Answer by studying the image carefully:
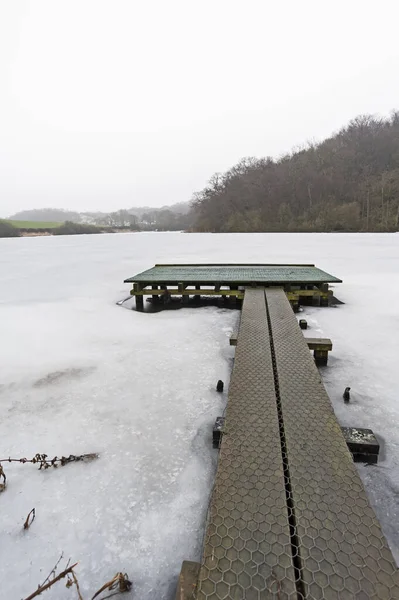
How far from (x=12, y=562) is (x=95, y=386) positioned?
1803mm

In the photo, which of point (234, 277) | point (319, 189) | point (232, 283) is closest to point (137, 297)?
point (232, 283)

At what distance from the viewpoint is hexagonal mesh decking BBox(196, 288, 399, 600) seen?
1175 mm

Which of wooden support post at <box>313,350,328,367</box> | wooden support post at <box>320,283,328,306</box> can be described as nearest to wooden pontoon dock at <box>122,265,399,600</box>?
wooden support post at <box>313,350,328,367</box>

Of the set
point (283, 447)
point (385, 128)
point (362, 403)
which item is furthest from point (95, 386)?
point (385, 128)

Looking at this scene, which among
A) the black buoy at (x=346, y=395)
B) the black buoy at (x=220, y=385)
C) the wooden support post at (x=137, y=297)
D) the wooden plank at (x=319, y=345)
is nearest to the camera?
the black buoy at (x=346, y=395)

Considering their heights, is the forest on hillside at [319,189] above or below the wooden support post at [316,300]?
above

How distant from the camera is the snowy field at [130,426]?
66.5 inches

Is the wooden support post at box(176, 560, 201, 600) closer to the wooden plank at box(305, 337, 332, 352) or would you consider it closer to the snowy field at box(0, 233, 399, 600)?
the snowy field at box(0, 233, 399, 600)

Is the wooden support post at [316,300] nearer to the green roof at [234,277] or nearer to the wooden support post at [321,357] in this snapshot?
the green roof at [234,277]

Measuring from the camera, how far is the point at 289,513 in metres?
1.48

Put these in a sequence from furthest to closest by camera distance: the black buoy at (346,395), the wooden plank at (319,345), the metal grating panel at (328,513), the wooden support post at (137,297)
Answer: the wooden support post at (137,297), the wooden plank at (319,345), the black buoy at (346,395), the metal grating panel at (328,513)

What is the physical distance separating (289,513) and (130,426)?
1.58 meters

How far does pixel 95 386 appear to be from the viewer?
11.1ft

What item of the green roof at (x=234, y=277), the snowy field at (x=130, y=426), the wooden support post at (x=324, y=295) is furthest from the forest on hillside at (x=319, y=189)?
the snowy field at (x=130, y=426)
